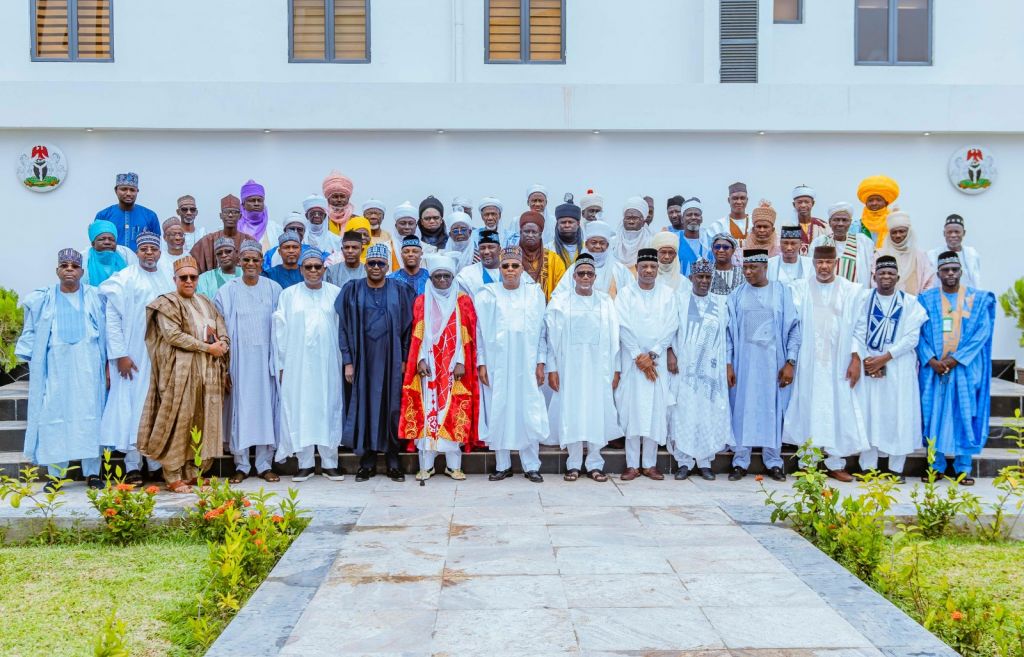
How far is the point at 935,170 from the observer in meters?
11.1

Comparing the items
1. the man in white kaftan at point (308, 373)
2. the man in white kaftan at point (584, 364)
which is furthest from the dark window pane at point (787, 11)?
the man in white kaftan at point (308, 373)

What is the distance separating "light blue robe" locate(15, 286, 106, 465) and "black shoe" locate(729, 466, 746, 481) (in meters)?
4.94

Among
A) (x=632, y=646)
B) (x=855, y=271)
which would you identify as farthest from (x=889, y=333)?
(x=632, y=646)

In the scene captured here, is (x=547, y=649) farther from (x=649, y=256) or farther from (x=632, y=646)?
(x=649, y=256)

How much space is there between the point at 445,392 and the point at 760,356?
2.54m

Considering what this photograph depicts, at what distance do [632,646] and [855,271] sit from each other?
5582 mm

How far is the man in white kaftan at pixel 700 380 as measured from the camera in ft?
24.8

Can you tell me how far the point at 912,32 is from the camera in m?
11.5

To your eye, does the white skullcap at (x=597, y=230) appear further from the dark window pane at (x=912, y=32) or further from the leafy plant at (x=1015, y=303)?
the dark window pane at (x=912, y=32)

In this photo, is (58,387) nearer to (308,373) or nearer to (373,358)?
(308,373)

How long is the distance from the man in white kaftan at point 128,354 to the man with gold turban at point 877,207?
21.1 feet

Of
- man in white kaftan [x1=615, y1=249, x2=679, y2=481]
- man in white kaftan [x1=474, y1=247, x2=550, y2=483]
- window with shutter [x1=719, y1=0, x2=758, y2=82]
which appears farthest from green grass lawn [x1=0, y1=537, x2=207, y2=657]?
window with shutter [x1=719, y1=0, x2=758, y2=82]

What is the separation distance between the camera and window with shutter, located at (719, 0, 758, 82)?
35.8 ft

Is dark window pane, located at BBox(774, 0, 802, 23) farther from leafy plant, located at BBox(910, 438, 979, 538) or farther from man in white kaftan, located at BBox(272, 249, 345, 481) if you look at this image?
→ leafy plant, located at BBox(910, 438, 979, 538)
